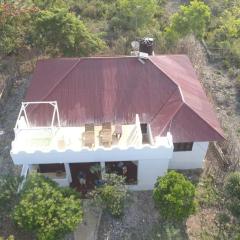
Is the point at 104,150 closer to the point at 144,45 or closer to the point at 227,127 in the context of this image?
the point at 144,45

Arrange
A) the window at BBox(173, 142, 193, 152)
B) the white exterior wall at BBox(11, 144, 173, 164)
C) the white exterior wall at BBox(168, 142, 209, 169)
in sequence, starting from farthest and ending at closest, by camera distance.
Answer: the white exterior wall at BBox(168, 142, 209, 169), the window at BBox(173, 142, 193, 152), the white exterior wall at BBox(11, 144, 173, 164)

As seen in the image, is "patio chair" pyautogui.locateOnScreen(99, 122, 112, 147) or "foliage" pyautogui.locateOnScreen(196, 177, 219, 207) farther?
"foliage" pyautogui.locateOnScreen(196, 177, 219, 207)

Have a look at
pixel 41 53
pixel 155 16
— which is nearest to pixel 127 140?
pixel 41 53

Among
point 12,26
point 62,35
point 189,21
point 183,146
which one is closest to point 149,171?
point 183,146

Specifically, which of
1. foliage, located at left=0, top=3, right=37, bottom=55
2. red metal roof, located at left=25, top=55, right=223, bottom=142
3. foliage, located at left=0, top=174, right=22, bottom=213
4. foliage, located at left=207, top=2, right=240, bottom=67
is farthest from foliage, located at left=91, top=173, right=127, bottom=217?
foliage, located at left=207, top=2, right=240, bottom=67

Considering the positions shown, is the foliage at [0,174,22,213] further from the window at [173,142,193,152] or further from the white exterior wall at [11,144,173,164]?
the window at [173,142,193,152]

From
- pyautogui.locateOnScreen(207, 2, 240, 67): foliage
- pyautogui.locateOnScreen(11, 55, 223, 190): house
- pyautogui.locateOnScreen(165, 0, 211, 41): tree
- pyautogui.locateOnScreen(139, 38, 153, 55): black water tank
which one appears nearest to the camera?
pyautogui.locateOnScreen(11, 55, 223, 190): house
